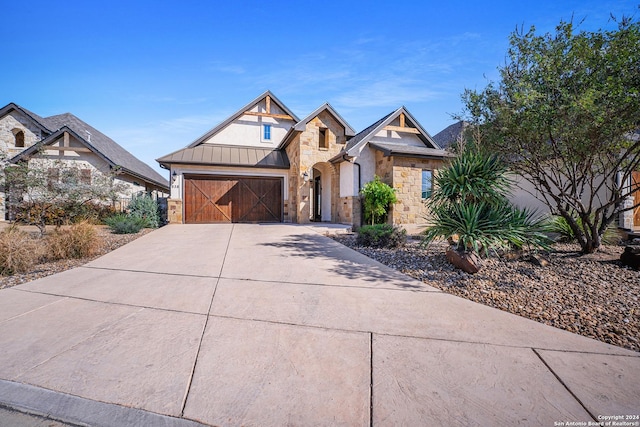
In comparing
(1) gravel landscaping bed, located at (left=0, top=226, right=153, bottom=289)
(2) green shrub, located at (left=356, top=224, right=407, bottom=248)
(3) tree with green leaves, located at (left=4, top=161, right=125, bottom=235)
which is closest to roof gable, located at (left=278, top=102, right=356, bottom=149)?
(2) green shrub, located at (left=356, top=224, right=407, bottom=248)

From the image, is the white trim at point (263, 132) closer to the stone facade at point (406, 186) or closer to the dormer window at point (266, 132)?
the dormer window at point (266, 132)

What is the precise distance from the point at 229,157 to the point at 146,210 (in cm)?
491

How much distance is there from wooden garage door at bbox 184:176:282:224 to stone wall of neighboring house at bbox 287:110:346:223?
1.21 metres

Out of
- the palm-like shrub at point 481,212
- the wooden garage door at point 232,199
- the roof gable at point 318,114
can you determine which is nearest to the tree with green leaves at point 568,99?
the palm-like shrub at point 481,212

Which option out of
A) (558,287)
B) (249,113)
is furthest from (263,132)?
(558,287)

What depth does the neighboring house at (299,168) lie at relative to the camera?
13.5 metres

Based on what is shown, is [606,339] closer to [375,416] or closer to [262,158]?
[375,416]

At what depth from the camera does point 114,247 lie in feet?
27.3

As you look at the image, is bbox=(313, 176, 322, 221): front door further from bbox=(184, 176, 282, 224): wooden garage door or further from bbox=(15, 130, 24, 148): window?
bbox=(15, 130, 24, 148): window

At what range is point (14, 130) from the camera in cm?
1781

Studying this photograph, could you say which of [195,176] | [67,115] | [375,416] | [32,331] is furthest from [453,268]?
[67,115]

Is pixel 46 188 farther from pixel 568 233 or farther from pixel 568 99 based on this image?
pixel 568 233

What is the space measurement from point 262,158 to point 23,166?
972 centimetres

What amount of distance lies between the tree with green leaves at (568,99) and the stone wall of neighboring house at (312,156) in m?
9.19
